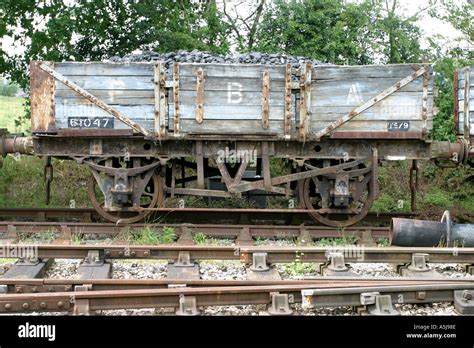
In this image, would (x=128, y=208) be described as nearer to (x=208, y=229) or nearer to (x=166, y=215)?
(x=166, y=215)

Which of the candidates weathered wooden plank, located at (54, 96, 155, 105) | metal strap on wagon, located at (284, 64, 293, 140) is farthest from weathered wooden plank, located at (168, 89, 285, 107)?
weathered wooden plank, located at (54, 96, 155, 105)

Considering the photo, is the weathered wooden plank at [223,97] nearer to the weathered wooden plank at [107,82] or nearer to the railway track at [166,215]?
the weathered wooden plank at [107,82]

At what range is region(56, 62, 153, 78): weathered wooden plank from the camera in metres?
8.20

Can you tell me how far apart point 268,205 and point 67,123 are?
168 inches

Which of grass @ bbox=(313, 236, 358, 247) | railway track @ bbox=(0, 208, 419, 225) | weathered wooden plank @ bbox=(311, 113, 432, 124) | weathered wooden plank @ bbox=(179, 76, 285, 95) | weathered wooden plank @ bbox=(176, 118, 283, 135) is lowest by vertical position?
grass @ bbox=(313, 236, 358, 247)

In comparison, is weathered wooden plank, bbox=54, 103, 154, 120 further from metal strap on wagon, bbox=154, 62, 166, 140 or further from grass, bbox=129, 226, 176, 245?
grass, bbox=129, 226, 176, 245

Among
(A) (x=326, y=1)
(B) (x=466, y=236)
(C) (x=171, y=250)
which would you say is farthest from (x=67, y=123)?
(A) (x=326, y=1)

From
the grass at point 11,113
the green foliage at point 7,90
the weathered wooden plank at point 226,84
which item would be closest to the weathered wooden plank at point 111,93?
the weathered wooden plank at point 226,84

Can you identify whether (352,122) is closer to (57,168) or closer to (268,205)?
(268,205)

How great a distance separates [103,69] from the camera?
823 cm

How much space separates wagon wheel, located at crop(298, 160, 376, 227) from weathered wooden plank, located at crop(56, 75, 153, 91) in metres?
2.85

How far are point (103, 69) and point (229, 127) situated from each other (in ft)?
6.60

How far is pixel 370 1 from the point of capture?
14406 millimetres

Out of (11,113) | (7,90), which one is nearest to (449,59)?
(11,113)
